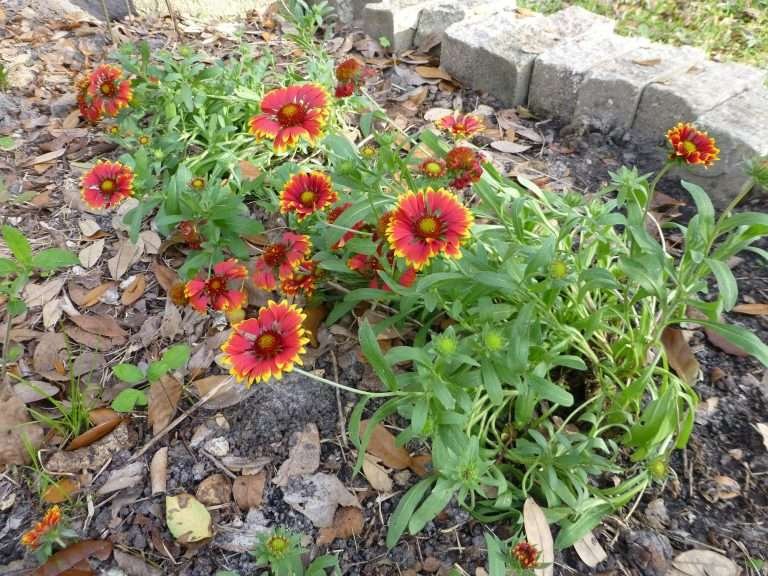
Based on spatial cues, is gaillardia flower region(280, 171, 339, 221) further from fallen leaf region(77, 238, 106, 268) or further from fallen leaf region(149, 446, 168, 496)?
fallen leaf region(77, 238, 106, 268)

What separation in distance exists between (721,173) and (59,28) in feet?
10.3

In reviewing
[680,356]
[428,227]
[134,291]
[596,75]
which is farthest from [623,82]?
[134,291]

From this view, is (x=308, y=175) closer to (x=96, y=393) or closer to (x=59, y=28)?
(x=96, y=393)

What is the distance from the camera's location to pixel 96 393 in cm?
169

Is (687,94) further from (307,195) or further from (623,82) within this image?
(307,195)

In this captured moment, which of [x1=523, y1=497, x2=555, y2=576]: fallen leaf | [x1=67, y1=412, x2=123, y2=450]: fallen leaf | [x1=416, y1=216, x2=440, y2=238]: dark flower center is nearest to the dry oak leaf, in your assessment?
[x1=67, y1=412, x2=123, y2=450]: fallen leaf

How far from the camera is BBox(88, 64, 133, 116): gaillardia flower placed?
209cm

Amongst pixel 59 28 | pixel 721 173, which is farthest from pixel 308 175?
pixel 59 28

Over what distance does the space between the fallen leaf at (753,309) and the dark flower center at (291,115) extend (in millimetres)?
1376

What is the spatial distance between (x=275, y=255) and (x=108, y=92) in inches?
39.5

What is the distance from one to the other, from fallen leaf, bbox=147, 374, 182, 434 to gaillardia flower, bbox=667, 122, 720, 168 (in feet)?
4.54

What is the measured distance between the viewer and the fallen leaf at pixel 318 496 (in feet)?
4.80

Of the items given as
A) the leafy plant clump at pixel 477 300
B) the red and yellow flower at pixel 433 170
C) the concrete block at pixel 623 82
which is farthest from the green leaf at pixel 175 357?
the concrete block at pixel 623 82

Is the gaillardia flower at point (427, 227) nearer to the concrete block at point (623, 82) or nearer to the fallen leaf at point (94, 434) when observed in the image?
the fallen leaf at point (94, 434)
